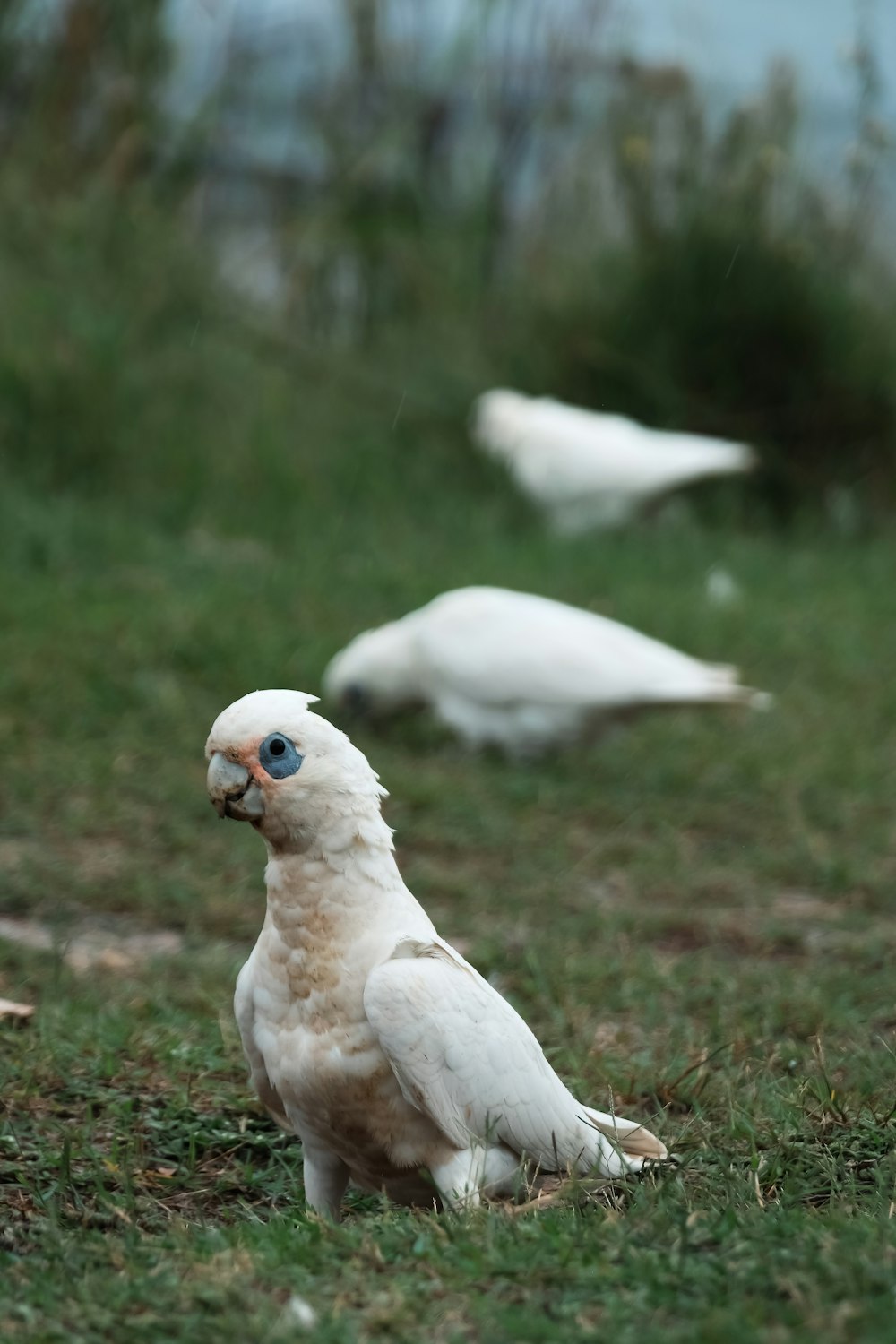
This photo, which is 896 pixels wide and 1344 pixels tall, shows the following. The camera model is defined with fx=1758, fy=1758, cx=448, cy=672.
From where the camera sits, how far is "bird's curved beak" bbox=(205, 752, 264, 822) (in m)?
2.46

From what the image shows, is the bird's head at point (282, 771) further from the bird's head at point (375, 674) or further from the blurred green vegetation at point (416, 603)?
the bird's head at point (375, 674)

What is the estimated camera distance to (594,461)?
348 inches

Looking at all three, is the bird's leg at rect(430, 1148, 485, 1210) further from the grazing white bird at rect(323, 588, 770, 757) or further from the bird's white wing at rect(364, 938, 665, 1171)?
the grazing white bird at rect(323, 588, 770, 757)

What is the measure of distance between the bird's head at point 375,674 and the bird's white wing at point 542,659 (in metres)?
0.07

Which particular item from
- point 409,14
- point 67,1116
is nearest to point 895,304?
point 409,14

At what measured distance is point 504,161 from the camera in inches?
460

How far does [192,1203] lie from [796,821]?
303 centimetres

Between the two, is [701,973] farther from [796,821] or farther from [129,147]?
[129,147]

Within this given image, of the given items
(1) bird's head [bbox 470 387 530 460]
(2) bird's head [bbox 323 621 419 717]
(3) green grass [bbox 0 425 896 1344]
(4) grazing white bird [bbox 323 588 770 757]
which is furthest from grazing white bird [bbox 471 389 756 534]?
(2) bird's head [bbox 323 621 419 717]

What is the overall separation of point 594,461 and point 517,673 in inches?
125

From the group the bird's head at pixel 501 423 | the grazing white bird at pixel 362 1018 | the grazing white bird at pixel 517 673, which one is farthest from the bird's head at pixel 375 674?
the grazing white bird at pixel 362 1018

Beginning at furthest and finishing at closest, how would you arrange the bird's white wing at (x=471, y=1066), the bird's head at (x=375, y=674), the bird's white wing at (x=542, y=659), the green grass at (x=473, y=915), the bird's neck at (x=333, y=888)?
1. the bird's head at (x=375, y=674)
2. the bird's white wing at (x=542, y=659)
3. the bird's neck at (x=333, y=888)
4. the bird's white wing at (x=471, y=1066)
5. the green grass at (x=473, y=915)

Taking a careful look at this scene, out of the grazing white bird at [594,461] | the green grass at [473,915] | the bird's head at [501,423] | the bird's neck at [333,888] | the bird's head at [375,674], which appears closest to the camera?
the green grass at [473,915]

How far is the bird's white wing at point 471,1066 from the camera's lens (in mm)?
2428
